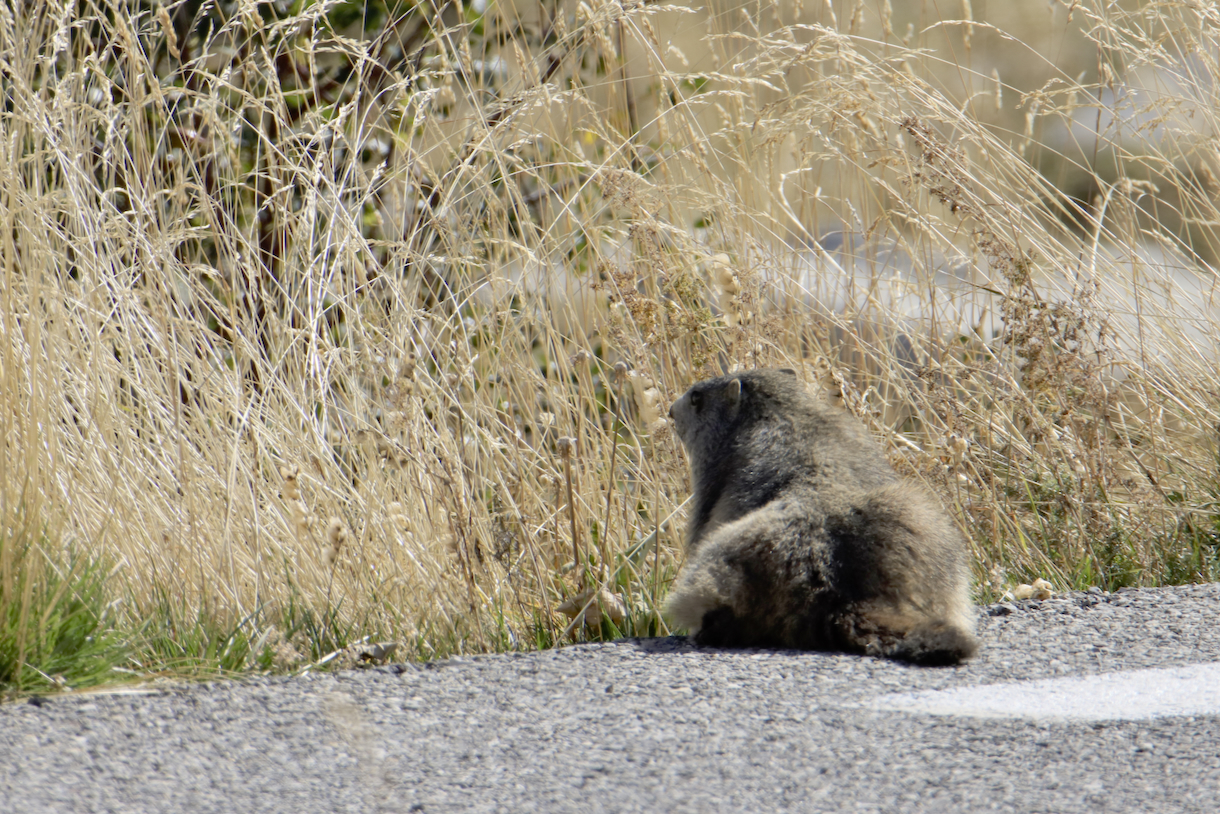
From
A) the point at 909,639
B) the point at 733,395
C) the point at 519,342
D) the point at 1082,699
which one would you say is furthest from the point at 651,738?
the point at 519,342

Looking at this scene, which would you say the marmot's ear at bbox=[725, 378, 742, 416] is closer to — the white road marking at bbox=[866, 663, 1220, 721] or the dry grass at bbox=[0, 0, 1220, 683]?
the dry grass at bbox=[0, 0, 1220, 683]

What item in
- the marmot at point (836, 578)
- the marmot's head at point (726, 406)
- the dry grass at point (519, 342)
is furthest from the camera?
the marmot's head at point (726, 406)

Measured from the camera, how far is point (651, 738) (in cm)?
246

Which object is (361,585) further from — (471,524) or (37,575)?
(37,575)

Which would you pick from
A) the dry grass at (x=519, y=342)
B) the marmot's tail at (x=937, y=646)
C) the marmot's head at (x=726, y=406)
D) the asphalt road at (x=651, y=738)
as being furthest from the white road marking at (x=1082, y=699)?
the marmot's head at (x=726, y=406)

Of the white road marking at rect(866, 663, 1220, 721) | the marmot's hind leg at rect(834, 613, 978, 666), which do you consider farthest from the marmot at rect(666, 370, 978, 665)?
the white road marking at rect(866, 663, 1220, 721)

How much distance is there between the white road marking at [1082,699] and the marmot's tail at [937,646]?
128 mm

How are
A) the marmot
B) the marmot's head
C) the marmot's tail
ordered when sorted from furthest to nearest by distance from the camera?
the marmot's head
the marmot
the marmot's tail

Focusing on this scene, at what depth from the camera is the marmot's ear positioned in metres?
3.74

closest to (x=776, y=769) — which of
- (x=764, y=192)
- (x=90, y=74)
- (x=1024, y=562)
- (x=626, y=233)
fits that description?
(x=1024, y=562)

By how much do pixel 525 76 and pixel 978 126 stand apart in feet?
5.74

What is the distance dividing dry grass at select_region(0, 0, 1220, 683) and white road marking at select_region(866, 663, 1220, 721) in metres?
1.02

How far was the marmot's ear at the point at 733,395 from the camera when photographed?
12.3 ft

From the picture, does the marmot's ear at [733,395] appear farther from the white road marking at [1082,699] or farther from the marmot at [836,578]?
the white road marking at [1082,699]
